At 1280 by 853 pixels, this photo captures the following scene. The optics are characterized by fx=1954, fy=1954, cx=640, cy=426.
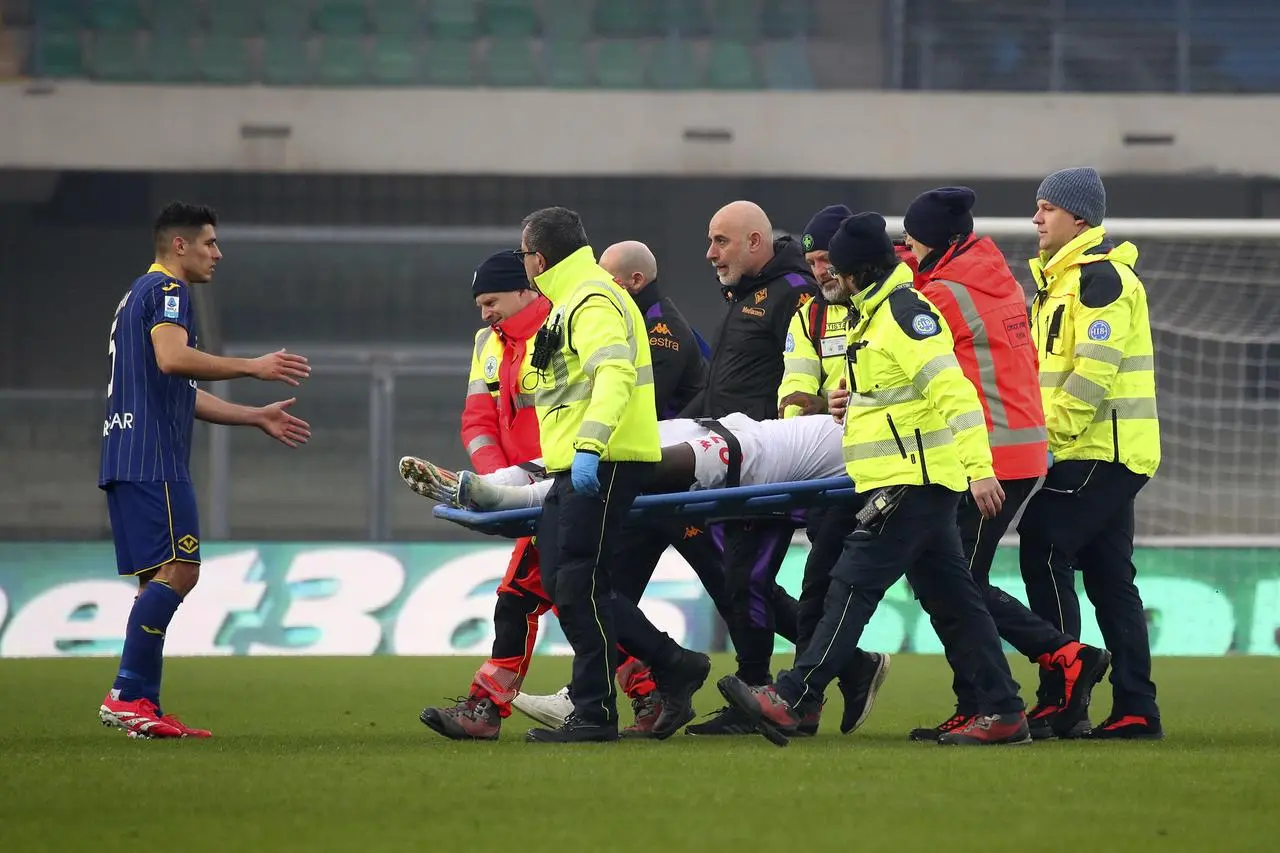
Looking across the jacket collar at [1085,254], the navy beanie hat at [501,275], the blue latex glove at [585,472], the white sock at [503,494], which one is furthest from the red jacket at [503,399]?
the jacket collar at [1085,254]

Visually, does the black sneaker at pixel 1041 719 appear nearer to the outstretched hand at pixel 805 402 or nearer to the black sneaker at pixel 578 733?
the outstretched hand at pixel 805 402

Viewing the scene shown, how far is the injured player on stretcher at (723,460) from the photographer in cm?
648

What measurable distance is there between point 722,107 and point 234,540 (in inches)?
401

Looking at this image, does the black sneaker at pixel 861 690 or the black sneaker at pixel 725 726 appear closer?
the black sneaker at pixel 861 690

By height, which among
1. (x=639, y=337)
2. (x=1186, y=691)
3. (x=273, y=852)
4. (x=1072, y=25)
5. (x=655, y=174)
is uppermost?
(x=1072, y=25)

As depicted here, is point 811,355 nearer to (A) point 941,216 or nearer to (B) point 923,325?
(A) point 941,216

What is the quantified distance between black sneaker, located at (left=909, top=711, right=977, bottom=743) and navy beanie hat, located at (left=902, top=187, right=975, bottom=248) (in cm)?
155

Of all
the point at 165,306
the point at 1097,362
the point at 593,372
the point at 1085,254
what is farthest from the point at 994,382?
the point at 165,306

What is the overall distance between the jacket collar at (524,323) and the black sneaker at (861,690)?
5.24 feet

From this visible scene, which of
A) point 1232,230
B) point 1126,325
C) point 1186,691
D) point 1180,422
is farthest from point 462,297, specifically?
point 1126,325

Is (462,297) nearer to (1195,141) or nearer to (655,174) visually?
(655,174)

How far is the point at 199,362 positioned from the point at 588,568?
4.92ft

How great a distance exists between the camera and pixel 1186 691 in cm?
897

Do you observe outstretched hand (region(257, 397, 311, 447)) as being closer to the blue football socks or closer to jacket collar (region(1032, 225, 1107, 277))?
the blue football socks
